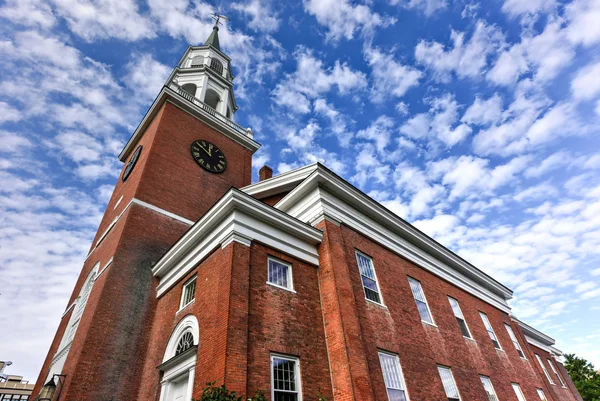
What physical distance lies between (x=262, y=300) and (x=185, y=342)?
9.60 feet

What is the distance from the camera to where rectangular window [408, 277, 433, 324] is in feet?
46.9

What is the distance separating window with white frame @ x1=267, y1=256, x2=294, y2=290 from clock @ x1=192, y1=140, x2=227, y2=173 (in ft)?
31.6

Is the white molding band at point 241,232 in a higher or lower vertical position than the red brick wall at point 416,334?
higher

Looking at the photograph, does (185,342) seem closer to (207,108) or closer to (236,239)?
(236,239)

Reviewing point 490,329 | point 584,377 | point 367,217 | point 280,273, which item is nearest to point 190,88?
point 367,217

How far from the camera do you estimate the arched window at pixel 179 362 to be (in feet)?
31.3

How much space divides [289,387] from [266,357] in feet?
3.07

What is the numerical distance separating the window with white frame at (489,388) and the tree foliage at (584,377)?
31307mm

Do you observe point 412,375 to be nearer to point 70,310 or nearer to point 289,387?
point 289,387

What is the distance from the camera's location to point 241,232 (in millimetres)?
10203

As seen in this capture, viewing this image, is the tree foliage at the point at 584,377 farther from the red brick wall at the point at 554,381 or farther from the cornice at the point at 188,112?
the cornice at the point at 188,112

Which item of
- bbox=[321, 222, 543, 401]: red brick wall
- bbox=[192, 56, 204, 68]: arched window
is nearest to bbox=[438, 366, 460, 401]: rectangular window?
bbox=[321, 222, 543, 401]: red brick wall

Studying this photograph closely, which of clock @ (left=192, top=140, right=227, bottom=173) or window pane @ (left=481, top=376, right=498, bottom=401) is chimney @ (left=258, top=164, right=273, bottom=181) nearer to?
→ clock @ (left=192, top=140, right=227, bottom=173)

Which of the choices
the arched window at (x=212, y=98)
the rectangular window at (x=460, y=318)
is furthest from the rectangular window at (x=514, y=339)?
the arched window at (x=212, y=98)
